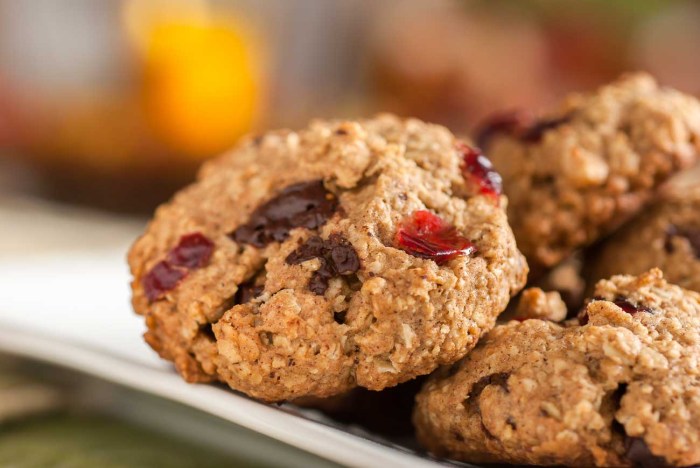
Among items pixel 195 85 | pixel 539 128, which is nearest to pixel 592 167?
pixel 539 128

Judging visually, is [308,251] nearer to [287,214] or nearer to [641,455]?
[287,214]

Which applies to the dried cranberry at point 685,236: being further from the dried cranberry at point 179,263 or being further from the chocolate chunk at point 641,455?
the dried cranberry at point 179,263

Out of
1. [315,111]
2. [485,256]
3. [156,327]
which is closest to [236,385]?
[156,327]

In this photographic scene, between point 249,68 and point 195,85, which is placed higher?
point 249,68

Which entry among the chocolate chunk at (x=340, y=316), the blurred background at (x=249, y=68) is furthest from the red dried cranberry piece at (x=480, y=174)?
the blurred background at (x=249, y=68)

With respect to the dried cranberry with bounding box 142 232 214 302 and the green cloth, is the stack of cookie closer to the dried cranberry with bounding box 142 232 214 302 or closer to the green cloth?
the dried cranberry with bounding box 142 232 214 302

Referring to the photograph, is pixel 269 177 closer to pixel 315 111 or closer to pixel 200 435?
pixel 200 435
